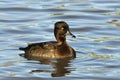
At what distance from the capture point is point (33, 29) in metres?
18.4

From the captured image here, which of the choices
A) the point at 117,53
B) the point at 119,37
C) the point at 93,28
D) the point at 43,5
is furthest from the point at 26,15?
the point at 117,53

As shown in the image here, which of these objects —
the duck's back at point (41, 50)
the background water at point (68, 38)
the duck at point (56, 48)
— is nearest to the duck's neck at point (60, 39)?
the duck at point (56, 48)

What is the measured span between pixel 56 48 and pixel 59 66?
0.99m

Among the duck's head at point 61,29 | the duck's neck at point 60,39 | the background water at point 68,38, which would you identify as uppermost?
the duck's head at point 61,29

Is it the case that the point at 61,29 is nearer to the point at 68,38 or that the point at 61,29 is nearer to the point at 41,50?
the point at 41,50

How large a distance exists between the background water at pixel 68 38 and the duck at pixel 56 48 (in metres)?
0.27

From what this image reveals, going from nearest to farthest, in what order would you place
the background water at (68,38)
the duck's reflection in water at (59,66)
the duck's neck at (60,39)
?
the background water at (68,38) < the duck's reflection in water at (59,66) < the duck's neck at (60,39)

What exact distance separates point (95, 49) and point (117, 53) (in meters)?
0.74

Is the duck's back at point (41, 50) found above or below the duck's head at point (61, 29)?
below

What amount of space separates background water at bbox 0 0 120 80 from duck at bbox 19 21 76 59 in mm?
274

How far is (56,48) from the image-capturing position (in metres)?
15.8

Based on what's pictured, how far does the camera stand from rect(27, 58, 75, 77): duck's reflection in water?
46.0 feet

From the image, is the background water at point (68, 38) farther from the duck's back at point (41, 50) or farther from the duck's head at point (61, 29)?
the duck's head at point (61, 29)

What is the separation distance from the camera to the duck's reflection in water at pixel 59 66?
14.0 meters
